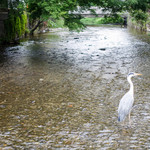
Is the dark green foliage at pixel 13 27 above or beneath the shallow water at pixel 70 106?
above

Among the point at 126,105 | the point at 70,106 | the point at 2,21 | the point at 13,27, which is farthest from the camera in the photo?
the point at 13,27

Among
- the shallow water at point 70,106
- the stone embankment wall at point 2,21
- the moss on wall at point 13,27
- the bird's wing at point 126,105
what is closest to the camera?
the shallow water at point 70,106

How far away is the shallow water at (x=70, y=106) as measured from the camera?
4.99 metres

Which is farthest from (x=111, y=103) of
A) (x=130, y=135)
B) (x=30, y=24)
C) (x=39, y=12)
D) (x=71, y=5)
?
(x=30, y=24)

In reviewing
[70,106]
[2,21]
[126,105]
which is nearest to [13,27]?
[2,21]

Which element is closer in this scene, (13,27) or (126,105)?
(126,105)

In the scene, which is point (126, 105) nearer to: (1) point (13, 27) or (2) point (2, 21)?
(2) point (2, 21)

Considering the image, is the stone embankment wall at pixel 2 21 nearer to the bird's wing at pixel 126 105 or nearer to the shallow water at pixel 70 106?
the shallow water at pixel 70 106

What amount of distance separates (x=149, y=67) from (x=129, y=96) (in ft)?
19.6

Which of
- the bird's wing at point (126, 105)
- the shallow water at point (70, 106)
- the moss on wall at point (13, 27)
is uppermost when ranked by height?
the moss on wall at point (13, 27)

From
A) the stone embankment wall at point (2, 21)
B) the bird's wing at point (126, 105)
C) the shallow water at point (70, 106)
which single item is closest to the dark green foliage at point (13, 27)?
the stone embankment wall at point (2, 21)

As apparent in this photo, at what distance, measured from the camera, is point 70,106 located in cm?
678

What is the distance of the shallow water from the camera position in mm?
4992

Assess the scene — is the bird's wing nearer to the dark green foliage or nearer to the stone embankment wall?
the stone embankment wall
